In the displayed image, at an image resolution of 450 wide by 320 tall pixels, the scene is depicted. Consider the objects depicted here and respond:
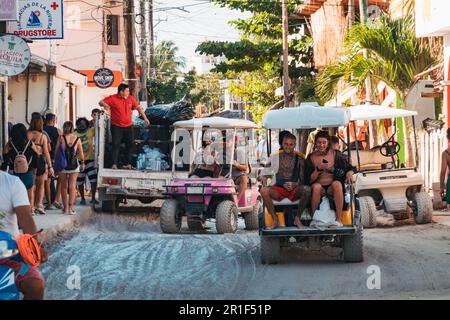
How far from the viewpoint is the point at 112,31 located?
5625cm

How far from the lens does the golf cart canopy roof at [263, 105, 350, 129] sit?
13.2 metres

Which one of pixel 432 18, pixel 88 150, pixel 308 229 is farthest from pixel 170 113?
pixel 308 229

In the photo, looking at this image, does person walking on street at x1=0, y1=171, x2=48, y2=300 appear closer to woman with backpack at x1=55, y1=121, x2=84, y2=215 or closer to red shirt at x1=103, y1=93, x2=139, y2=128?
woman with backpack at x1=55, y1=121, x2=84, y2=215

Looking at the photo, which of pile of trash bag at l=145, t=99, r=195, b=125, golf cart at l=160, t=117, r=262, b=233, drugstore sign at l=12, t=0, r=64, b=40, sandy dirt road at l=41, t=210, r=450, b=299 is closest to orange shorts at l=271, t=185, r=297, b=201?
sandy dirt road at l=41, t=210, r=450, b=299

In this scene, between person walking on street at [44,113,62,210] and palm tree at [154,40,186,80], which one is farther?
palm tree at [154,40,186,80]

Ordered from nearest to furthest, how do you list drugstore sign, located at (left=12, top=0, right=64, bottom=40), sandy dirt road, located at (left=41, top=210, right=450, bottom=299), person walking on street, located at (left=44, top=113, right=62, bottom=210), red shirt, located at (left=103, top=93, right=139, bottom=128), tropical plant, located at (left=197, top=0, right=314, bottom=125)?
sandy dirt road, located at (left=41, top=210, right=450, bottom=299) < person walking on street, located at (left=44, top=113, right=62, bottom=210) < red shirt, located at (left=103, top=93, right=139, bottom=128) < drugstore sign, located at (left=12, top=0, right=64, bottom=40) < tropical plant, located at (left=197, top=0, right=314, bottom=125)

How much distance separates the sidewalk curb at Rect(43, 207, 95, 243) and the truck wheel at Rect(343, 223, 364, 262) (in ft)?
13.8

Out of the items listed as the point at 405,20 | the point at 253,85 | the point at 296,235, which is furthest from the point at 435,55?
the point at 253,85

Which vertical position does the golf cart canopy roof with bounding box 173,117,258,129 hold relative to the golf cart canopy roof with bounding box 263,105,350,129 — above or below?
above

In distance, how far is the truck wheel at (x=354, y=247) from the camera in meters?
12.3

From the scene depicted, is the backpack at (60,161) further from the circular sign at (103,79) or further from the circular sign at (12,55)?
the circular sign at (103,79)

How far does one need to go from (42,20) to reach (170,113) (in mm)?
4176

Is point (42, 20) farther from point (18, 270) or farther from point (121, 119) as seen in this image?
point (18, 270)

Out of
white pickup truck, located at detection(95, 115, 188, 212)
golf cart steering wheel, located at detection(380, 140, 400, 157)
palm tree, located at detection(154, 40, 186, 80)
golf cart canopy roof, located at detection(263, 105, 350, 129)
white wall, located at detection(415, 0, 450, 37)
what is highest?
palm tree, located at detection(154, 40, 186, 80)
